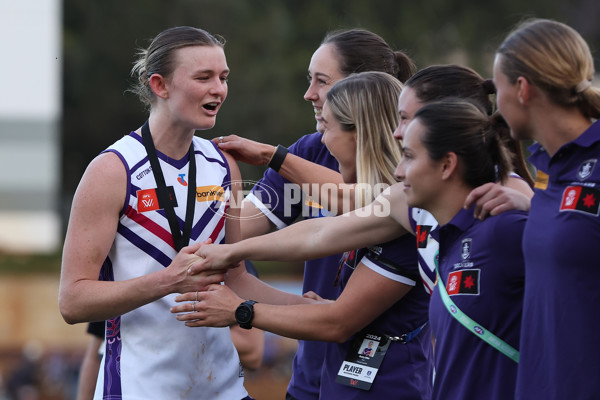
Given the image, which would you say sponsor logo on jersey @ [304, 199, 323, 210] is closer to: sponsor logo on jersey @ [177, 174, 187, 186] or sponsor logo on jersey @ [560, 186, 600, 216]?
sponsor logo on jersey @ [177, 174, 187, 186]

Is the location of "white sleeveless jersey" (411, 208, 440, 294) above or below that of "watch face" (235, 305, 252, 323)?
above

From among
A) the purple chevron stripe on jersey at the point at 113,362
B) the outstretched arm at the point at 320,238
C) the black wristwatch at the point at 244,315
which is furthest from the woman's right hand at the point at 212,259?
the purple chevron stripe on jersey at the point at 113,362

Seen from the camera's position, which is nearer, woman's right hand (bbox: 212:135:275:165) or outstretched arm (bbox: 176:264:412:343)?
outstretched arm (bbox: 176:264:412:343)

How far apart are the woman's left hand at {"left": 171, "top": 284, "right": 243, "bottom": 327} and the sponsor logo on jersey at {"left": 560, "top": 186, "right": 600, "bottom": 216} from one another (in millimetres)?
1476

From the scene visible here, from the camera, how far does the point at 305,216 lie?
183 inches

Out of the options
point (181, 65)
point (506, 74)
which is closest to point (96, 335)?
point (181, 65)

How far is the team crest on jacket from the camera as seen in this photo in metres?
2.68

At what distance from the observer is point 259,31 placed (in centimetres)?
2694

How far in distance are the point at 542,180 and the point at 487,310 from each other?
44 cm

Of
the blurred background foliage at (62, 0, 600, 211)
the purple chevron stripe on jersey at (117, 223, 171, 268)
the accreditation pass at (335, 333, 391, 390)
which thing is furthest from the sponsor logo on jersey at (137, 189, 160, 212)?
the blurred background foliage at (62, 0, 600, 211)

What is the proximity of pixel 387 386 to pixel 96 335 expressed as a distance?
223cm

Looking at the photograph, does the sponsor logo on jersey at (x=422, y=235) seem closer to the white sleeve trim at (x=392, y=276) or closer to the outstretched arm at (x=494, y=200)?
the white sleeve trim at (x=392, y=276)

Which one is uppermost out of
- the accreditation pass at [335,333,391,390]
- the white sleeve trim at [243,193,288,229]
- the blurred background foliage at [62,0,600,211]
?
the blurred background foliage at [62,0,600,211]

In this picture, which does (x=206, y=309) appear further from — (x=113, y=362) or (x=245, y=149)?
(x=245, y=149)
